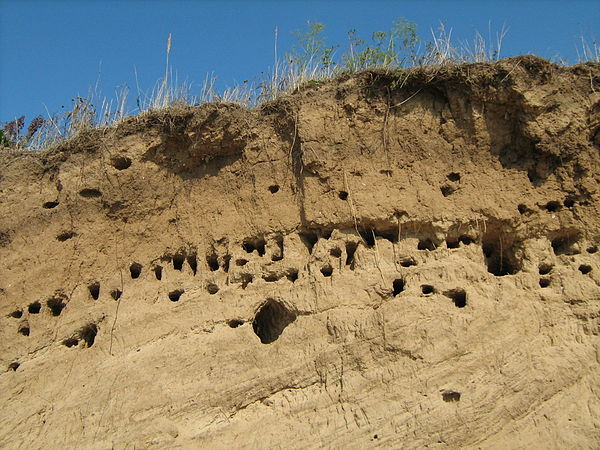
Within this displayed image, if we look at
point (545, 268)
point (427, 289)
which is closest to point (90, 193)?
point (427, 289)

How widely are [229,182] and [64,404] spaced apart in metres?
2.61

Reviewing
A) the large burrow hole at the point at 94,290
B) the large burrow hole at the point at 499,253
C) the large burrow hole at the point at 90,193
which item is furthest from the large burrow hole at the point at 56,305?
the large burrow hole at the point at 499,253

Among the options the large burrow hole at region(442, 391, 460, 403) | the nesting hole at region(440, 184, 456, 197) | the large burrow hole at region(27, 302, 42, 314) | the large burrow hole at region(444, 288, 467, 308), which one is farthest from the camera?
the large burrow hole at region(27, 302, 42, 314)

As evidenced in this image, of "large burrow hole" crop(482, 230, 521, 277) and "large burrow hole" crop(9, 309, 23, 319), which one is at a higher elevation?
"large burrow hole" crop(9, 309, 23, 319)

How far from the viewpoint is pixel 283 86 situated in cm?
731

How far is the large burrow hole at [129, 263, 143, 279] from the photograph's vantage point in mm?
6980

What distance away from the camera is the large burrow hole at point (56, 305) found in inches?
272

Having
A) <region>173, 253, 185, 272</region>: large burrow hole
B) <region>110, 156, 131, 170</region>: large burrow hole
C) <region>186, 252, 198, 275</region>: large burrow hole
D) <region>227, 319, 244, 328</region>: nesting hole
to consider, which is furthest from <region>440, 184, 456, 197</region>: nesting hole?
<region>110, 156, 131, 170</region>: large burrow hole

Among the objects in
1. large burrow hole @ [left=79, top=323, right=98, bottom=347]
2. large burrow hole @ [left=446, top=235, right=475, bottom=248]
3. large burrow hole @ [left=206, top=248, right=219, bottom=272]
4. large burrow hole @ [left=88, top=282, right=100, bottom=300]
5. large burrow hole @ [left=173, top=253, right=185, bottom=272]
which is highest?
large burrow hole @ [left=173, top=253, right=185, bottom=272]

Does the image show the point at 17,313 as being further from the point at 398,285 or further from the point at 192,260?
the point at 398,285

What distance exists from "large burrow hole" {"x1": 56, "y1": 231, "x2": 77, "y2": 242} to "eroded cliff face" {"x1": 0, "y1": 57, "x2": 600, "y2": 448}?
0.02 meters

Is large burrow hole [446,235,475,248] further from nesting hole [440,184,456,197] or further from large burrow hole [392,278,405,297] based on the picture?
large burrow hole [392,278,405,297]

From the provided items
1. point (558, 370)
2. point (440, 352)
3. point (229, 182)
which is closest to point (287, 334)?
point (440, 352)

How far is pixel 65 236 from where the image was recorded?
23.5 ft
